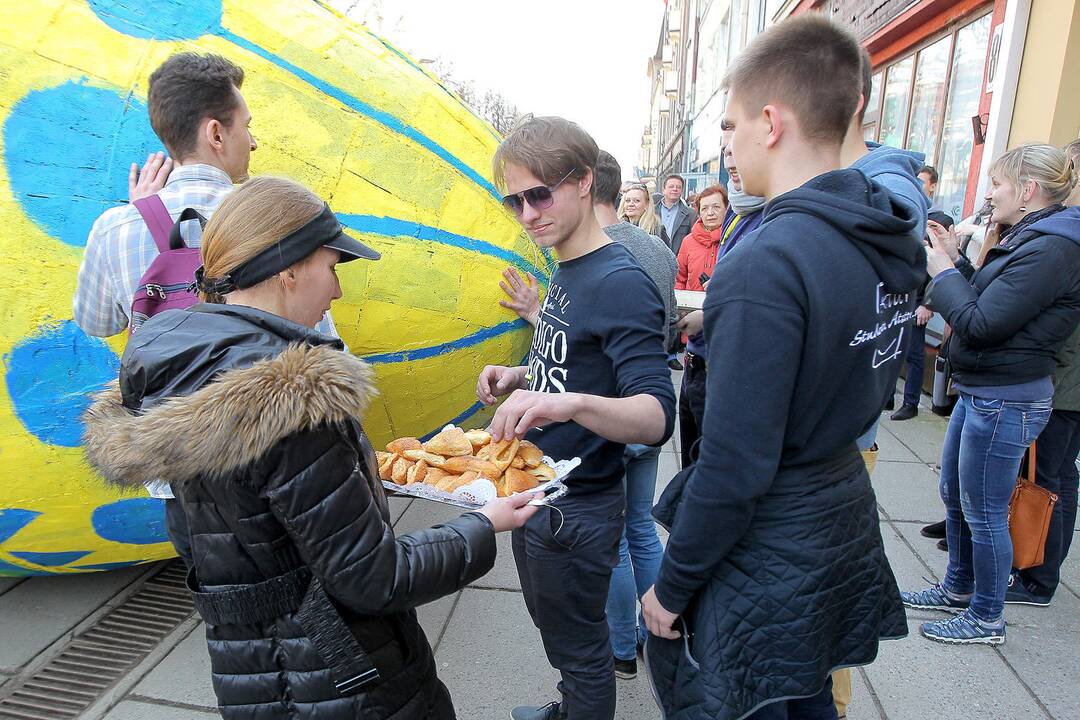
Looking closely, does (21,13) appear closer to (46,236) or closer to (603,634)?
(46,236)

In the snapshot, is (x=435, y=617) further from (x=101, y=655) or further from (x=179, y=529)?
(x=179, y=529)

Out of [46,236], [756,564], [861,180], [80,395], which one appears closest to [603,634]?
[756,564]

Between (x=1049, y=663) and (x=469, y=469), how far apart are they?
2839 mm

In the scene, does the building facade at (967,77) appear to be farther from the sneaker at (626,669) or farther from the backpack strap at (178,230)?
the sneaker at (626,669)

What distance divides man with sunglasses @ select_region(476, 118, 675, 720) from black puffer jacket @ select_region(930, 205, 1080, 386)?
65.3 inches

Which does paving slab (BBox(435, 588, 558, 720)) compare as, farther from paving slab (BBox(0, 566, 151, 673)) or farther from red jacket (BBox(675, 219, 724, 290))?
red jacket (BBox(675, 219, 724, 290))

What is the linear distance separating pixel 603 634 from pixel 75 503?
1971 millimetres

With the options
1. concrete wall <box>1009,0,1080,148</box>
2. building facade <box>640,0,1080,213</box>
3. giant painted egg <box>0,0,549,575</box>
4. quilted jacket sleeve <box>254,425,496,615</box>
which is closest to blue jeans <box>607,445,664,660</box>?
Result: giant painted egg <box>0,0,549,575</box>

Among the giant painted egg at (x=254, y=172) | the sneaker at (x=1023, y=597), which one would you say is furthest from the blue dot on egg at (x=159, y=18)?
the sneaker at (x=1023, y=597)

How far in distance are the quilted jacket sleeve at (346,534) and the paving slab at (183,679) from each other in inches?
68.7

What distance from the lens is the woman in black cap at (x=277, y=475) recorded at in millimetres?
1191

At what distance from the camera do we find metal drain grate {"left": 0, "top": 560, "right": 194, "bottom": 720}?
249 centimetres

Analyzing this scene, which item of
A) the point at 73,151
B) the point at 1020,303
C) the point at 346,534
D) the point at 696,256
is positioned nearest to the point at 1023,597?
the point at 1020,303

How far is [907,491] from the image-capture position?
4547 mm
